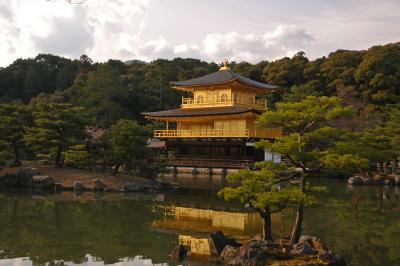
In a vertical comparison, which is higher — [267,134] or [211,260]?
[267,134]

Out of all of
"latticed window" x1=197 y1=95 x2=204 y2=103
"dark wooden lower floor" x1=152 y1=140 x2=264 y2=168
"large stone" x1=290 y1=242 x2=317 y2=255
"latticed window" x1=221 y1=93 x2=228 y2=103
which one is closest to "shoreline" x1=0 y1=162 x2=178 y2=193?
"dark wooden lower floor" x1=152 y1=140 x2=264 y2=168

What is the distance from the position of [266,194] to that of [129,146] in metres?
15.2

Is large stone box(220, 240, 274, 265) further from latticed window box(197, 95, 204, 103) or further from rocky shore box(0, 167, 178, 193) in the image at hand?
latticed window box(197, 95, 204, 103)

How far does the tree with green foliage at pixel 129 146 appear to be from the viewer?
2525cm

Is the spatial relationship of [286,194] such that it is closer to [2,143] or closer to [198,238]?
[198,238]

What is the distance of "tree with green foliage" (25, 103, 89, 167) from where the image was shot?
2739cm

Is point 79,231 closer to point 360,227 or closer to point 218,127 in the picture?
point 360,227

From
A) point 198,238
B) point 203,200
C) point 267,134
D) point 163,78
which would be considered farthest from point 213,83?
point 198,238

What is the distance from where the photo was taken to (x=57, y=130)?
28.1 meters

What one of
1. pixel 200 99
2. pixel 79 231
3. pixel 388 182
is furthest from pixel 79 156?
pixel 388 182

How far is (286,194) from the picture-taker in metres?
11.1

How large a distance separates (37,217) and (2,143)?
11.8 metres

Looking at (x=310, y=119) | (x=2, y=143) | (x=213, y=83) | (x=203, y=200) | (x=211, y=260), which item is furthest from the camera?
(x=213, y=83)

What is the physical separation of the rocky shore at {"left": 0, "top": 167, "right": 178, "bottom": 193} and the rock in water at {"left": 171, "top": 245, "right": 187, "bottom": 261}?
13.5 m
